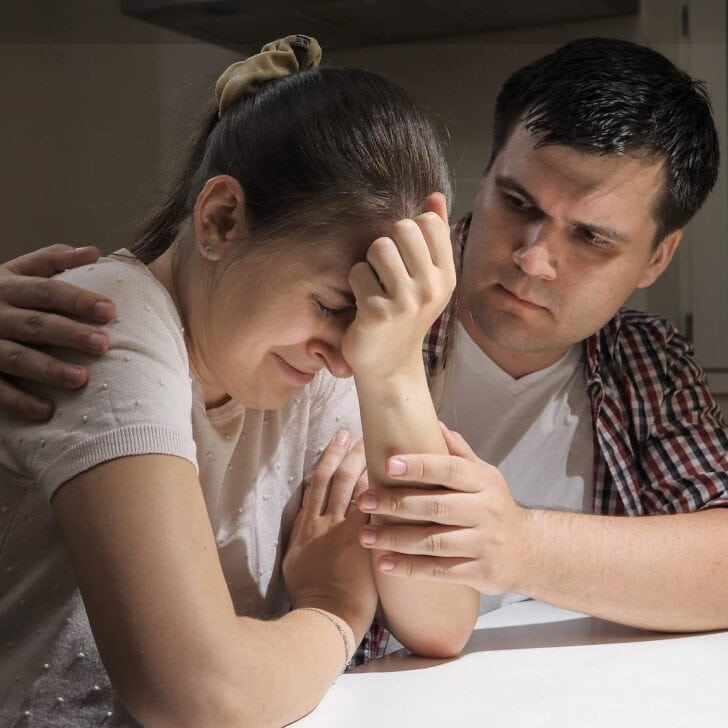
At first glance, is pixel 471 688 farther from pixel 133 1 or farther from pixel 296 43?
pixel 133 1

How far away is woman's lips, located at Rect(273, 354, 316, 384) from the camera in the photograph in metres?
0.87

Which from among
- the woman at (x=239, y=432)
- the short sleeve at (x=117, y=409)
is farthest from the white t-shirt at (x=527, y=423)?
the short sleeve at (x=117, y=409)

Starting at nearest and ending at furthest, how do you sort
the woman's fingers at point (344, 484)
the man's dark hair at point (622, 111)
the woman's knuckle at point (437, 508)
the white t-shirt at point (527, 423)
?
1. the woman's knuckle at point (437, 508)
2. the woman's fingers at point (344, 484)
3. the man's dark hair at point (622, 111)
4. the white t-shirt at point (527, 423)

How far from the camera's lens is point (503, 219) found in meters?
1.32

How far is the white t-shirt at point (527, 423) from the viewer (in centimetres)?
142

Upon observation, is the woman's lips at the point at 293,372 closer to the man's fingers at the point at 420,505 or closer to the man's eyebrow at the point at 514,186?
the man's fingers at the point at 420,505

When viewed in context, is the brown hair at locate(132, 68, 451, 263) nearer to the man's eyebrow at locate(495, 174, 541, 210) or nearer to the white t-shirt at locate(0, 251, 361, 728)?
the white t-shirt at locate(0, 251, 361, 728)

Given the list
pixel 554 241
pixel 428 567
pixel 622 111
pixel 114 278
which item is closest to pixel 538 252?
pixel 554 241

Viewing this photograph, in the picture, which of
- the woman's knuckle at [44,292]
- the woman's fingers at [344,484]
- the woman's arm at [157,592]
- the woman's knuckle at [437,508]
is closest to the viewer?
the woman's arm at [157,592]

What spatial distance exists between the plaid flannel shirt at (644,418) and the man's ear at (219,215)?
21.4 inches

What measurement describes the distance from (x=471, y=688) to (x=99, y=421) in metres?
0.41

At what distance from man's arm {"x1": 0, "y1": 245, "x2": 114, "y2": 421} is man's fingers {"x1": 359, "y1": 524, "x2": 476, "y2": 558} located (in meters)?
0.30

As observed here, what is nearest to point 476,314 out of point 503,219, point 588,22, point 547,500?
point 503,219

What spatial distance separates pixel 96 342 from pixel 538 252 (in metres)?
0.70
